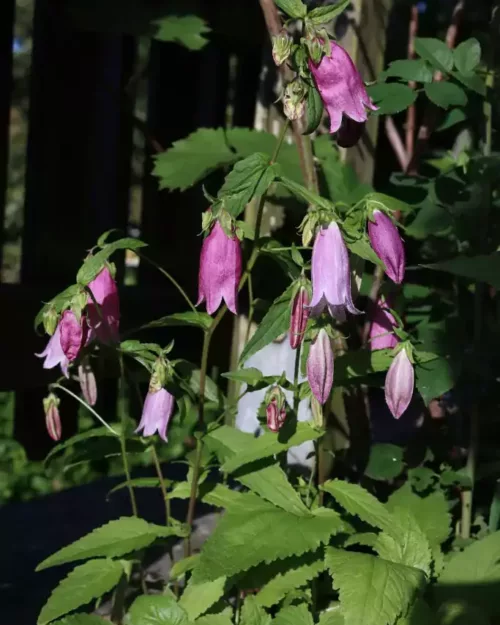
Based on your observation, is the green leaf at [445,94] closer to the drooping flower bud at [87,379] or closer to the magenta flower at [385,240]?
the magenta flower at [385,240]

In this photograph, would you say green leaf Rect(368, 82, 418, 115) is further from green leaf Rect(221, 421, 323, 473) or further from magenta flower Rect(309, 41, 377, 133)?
green leaf Rect(221, 421, 323, 473)

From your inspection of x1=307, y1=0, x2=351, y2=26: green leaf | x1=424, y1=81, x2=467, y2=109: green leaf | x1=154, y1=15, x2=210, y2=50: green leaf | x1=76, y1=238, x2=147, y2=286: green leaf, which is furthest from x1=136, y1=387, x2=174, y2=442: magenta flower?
x1=154, y1=15, x2=210, y2=50: green leaf

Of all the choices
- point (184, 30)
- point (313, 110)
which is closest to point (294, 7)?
point (313, 110)

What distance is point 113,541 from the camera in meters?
1.43

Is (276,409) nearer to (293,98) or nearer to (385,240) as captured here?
(385,240)

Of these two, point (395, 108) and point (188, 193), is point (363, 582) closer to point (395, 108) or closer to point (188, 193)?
point (395, 108)

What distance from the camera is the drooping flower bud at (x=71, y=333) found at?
48.8 inches

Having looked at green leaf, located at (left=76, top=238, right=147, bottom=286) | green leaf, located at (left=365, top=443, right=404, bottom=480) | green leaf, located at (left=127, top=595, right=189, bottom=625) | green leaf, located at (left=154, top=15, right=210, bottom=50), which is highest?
green leaf, located at (left=154, top=15, right=210, bottom=50)

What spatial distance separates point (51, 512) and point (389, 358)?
47.8 inches

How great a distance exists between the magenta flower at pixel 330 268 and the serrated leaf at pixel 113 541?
0.55 metres

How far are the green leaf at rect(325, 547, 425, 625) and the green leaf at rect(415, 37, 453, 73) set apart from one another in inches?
41.3

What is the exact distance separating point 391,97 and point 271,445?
0.79 metres

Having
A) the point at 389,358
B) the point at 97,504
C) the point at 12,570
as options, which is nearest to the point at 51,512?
the point at 97,504

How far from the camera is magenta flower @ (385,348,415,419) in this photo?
1319mm
